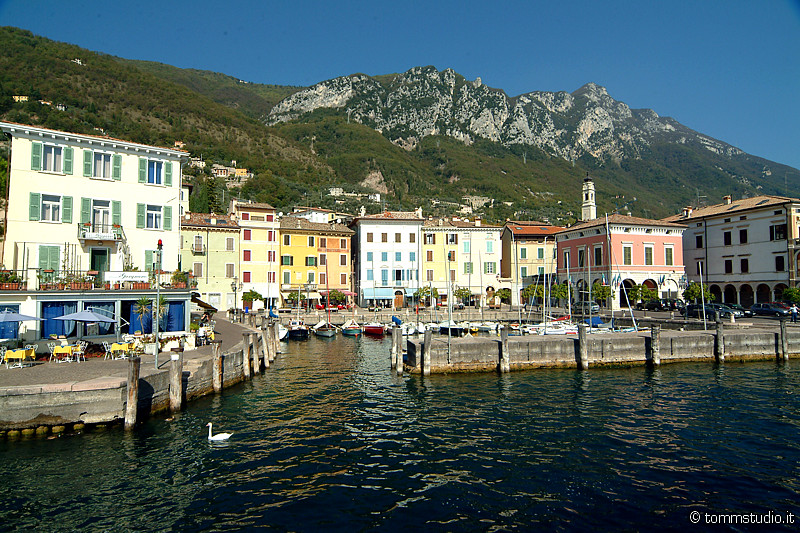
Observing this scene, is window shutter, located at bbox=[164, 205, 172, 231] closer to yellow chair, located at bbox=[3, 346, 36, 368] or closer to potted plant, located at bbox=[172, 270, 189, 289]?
potted plant, located at bbox=[172, 270, 189, 289]

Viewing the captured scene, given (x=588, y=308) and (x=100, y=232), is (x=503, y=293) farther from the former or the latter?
(x=100, y=232)

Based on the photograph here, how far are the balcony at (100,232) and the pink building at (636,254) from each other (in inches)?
1833

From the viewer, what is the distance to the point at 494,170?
553 feet

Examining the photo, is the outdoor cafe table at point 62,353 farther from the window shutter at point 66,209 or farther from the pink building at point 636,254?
the pink building at point 636,254

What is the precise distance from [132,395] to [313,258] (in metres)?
47.6

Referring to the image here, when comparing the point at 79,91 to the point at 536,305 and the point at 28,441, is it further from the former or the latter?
the point at 28,441

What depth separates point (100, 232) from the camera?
29766mm

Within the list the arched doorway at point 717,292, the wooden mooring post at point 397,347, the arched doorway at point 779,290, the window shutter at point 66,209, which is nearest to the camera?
the window shutter at point 66,209

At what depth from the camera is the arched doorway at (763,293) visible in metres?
54.5

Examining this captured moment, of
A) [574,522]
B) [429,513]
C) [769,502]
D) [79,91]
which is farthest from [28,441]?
[79,91]

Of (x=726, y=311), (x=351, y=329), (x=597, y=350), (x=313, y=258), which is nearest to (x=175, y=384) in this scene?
(x=597, y=350)

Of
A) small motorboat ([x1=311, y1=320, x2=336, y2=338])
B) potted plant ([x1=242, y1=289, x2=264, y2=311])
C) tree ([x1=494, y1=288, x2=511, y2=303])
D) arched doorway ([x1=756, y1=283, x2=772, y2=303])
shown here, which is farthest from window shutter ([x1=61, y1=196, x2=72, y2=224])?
arched doorway ([x1=756, y1=283, x2=772, y2=303])

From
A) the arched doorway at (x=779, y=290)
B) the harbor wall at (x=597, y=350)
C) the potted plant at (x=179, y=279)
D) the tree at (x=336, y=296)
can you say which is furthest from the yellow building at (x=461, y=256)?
the potted plant at (x=179, y=279)

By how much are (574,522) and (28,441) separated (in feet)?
55.6
